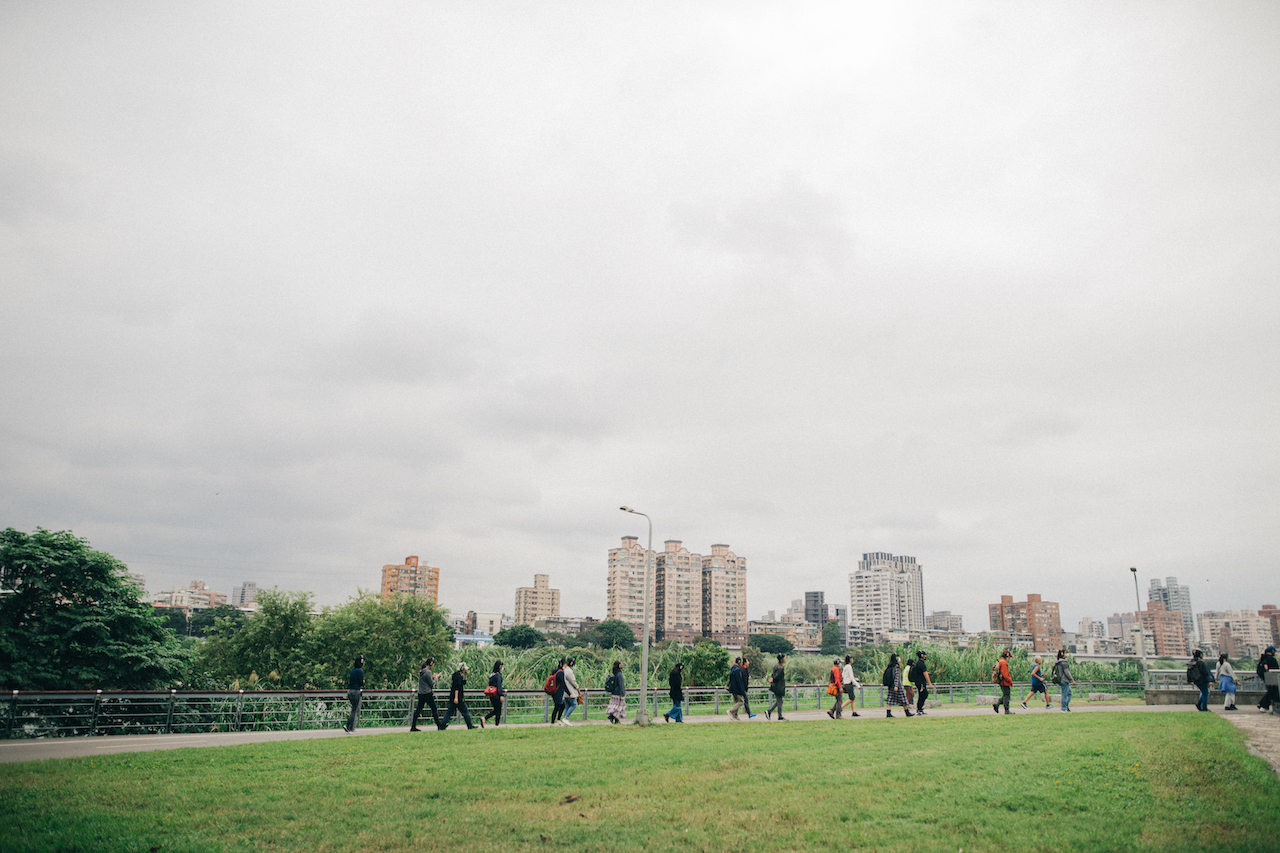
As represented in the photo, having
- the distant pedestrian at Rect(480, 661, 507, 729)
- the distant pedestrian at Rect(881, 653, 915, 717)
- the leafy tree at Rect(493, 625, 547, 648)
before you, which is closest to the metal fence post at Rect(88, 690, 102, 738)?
the distant pedestrian at Rect(480, 661, 507, 729)

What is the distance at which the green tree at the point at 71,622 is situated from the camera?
25.2m

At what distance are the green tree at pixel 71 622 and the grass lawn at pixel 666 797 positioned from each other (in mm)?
15000

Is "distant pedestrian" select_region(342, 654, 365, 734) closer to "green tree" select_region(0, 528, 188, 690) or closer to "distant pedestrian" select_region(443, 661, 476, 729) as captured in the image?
"distant pedestrian" select_region(443, 661, 476, 729)

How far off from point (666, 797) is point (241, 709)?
15.2 metres

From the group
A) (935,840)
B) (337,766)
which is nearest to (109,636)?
(337,766)

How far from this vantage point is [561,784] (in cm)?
1141

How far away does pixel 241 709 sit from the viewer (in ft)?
66.7

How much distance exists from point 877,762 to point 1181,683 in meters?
28.2

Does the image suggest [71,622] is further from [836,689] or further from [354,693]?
[836,689]

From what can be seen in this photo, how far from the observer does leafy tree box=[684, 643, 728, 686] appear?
145 ft

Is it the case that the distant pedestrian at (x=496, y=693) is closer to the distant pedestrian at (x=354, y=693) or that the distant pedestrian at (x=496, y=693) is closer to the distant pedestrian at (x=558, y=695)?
the distant pedestrian at (x=558, y=695)

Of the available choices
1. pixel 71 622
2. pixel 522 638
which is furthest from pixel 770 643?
pixel 71 622

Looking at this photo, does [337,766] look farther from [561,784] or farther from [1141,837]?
[1141,837]

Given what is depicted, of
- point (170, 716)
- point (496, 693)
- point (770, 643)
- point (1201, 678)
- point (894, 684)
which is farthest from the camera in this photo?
point (770, 643)
